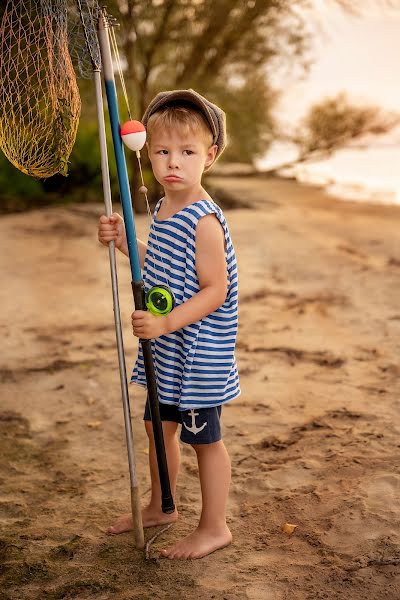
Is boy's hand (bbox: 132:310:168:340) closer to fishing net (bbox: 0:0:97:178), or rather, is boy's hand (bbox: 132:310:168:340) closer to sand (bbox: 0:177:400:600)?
fishing net (bbox: 0:0:97:178)

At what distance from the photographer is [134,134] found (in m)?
2.32

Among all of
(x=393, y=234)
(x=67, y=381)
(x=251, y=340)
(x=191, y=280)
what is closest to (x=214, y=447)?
(x=191, y=280)

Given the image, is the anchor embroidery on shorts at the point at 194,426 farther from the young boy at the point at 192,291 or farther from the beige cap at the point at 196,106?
the beige cap at the point at 196,106

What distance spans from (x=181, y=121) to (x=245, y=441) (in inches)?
67.7

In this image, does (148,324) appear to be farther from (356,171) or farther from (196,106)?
(356,171)

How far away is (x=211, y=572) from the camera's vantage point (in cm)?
258

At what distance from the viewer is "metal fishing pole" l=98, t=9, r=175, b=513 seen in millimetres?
2375

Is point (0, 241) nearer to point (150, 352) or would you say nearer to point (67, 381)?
point (67, 381)

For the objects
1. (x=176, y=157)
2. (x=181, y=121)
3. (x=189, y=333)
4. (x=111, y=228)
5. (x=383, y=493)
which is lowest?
(x=383, y=493)

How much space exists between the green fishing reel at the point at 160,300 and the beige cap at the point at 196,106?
53 centimetres

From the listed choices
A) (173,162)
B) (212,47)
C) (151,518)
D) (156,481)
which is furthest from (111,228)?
(212,47)

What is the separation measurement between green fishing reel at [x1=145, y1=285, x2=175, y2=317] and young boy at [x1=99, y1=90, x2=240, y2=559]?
0.02m

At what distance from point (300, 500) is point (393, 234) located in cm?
612

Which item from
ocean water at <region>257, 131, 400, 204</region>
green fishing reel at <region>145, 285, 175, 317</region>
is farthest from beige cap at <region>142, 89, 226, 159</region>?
ocean water at <region>257, 131, 400, 204</region>
